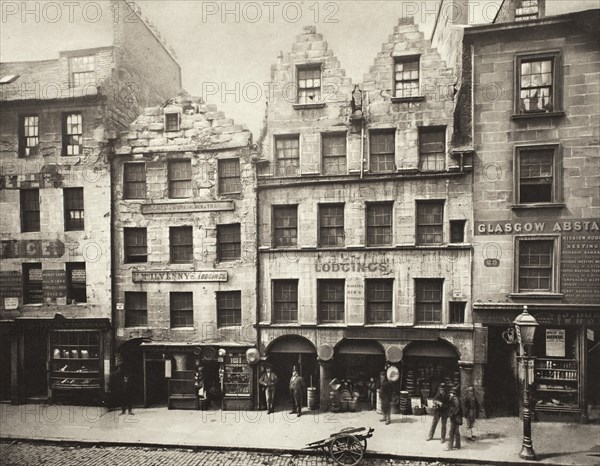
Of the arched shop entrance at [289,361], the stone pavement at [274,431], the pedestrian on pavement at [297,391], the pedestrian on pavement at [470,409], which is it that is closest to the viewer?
the stone pavement at [274,431]

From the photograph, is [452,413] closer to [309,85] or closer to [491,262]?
[491,262]

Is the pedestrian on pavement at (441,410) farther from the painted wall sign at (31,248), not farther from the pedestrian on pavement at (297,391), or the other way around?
the painted wall sign at (31,248)

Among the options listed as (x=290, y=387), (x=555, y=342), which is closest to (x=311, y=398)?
(x=290, y=387)

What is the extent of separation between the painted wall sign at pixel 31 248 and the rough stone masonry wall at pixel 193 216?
2040mm

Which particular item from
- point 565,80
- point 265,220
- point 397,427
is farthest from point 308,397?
point 565,80

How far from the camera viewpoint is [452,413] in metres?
10.6

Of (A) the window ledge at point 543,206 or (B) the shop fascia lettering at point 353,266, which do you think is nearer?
(A) the window ledge at point 543,206

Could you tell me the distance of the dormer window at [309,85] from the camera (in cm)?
1406

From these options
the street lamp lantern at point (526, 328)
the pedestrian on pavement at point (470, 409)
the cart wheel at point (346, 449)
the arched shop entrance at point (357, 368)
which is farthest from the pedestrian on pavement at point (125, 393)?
the street lamp lantern at point (526, 328)

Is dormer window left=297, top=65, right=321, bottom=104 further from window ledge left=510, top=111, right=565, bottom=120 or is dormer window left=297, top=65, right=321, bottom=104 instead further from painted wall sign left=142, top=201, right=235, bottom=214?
window ledge left=510, top=111, right=565, bottom=120

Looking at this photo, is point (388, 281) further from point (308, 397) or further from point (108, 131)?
point (108, 131)

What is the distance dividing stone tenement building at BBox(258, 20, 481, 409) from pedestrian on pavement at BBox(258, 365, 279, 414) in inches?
38.6

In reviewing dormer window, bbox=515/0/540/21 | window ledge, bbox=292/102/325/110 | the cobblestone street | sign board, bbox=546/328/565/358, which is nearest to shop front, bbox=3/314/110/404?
the cobblestone street

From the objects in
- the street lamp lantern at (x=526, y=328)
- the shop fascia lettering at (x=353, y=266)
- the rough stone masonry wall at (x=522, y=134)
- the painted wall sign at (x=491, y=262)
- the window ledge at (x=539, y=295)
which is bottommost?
the street lamp lantern at (x=526, y=328)
